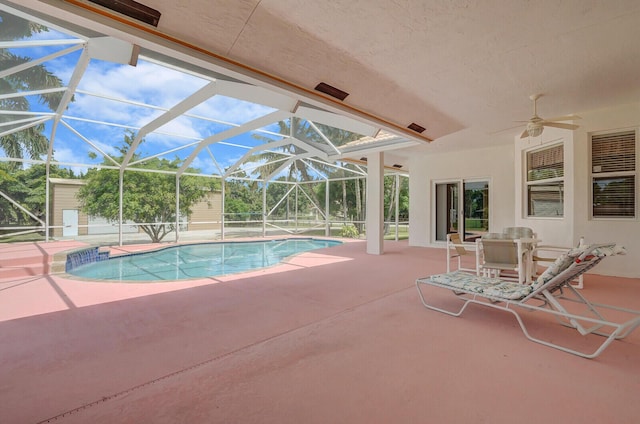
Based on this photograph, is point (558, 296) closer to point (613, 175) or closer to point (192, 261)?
point (613, 175)

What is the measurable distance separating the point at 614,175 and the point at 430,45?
186 inches

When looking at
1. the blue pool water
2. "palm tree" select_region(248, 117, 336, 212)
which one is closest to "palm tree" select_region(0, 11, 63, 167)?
the blue pool water

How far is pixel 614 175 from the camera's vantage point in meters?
5.38

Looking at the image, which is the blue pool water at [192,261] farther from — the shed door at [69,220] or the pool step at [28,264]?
the shed door at [69,220]

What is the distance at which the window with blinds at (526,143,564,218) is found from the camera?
20.0ft

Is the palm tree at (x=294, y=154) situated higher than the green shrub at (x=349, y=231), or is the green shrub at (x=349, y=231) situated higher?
the palm tree at (x=294, y=154)

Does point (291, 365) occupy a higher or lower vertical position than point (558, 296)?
lower

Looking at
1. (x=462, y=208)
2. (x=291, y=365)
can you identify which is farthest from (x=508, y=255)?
(x=462, y=208)

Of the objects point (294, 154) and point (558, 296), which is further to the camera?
point (294, 154)

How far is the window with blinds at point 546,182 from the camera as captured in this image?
20.0 ft

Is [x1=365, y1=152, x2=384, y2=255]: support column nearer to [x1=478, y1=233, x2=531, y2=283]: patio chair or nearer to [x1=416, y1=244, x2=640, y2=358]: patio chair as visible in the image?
[x1=478, y1=233, x2=531, y2=283]: patio chair

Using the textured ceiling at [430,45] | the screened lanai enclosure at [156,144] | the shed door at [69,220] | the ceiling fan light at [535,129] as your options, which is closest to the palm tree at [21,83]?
the screened lanai enclosure at [156,144]

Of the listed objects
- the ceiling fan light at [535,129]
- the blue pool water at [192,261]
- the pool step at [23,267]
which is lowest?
the blue pool water at [192,261]

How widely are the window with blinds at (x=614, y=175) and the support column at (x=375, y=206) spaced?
4.44 metres
